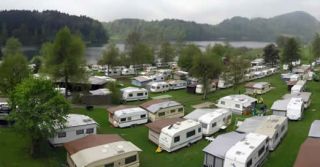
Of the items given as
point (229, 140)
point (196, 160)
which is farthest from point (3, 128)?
point (229, 140)

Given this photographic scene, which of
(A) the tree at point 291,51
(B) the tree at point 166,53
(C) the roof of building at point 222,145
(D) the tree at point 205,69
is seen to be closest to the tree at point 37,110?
(C) the roof of building at point 222,145

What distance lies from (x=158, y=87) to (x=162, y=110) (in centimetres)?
1731

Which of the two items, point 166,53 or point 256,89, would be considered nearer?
point 256,89

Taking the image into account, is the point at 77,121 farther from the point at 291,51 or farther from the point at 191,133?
the point at 291,51

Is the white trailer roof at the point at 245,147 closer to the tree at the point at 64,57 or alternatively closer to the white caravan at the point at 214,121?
the white caravan at the point at 214,121

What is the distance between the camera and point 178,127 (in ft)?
88.3

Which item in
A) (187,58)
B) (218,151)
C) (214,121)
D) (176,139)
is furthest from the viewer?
(187,58)

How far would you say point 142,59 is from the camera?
7144 cm

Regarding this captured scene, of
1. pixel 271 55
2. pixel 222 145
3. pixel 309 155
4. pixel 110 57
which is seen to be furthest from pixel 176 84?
pixel 271 55

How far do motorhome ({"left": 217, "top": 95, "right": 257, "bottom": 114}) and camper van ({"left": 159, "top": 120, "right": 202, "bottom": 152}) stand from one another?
10609 mm

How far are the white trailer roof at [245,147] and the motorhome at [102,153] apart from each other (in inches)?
259

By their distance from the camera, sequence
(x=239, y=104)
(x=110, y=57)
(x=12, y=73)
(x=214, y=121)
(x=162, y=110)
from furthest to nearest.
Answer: (x=110, y=57), (x=239, y=104), (x=12, y=73), (x=162, y=110), (x=214, y=121)

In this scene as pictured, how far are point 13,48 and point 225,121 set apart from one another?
6171 centimetres

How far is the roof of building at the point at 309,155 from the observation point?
18.7m
